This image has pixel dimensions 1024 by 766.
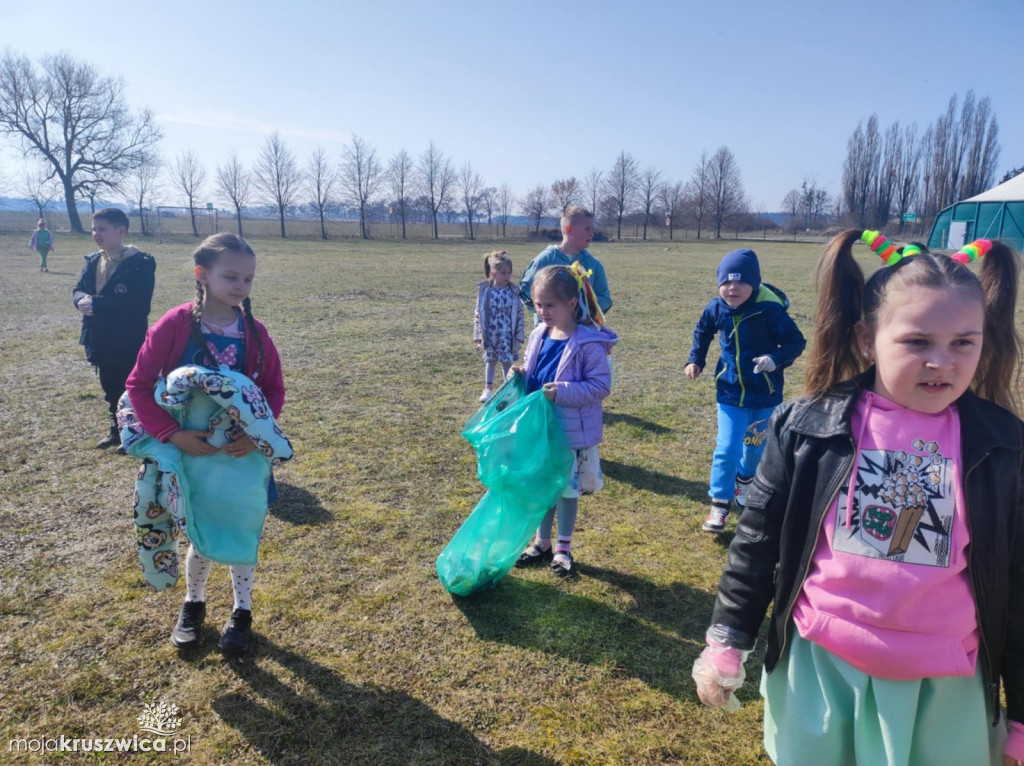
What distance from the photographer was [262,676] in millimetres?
2871

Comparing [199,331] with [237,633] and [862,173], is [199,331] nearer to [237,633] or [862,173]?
[237,633]

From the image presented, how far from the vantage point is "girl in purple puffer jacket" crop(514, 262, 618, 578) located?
3.36 meters

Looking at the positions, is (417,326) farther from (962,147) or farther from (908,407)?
(962,147)

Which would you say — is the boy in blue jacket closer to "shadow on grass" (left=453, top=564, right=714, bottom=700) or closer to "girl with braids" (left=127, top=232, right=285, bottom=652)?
"shadow on grass" (left=453, top=564, right=714, bottom=700)

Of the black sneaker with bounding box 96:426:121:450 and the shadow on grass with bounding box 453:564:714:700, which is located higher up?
the black sneaker with bounding box 96:426:121:450

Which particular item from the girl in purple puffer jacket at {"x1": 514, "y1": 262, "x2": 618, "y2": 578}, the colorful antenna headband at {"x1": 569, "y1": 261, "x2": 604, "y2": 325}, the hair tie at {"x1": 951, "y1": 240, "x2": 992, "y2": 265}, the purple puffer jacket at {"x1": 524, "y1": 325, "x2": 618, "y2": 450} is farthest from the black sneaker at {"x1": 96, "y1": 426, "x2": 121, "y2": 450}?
the hair tie at {"x1": 951, "y1": 240, "x2": 992, "y2": 265}

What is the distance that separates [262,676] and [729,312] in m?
3.22

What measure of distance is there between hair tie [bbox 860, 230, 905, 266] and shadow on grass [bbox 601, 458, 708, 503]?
3.26m

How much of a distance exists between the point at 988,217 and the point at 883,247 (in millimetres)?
40707

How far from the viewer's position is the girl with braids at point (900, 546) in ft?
4.88

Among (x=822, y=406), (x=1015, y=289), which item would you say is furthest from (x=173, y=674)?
(x=1015, y=289)

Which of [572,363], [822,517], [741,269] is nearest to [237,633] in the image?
[572,363]

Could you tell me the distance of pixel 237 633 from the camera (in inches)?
118

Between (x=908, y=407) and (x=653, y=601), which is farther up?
(x=908, y=407)
